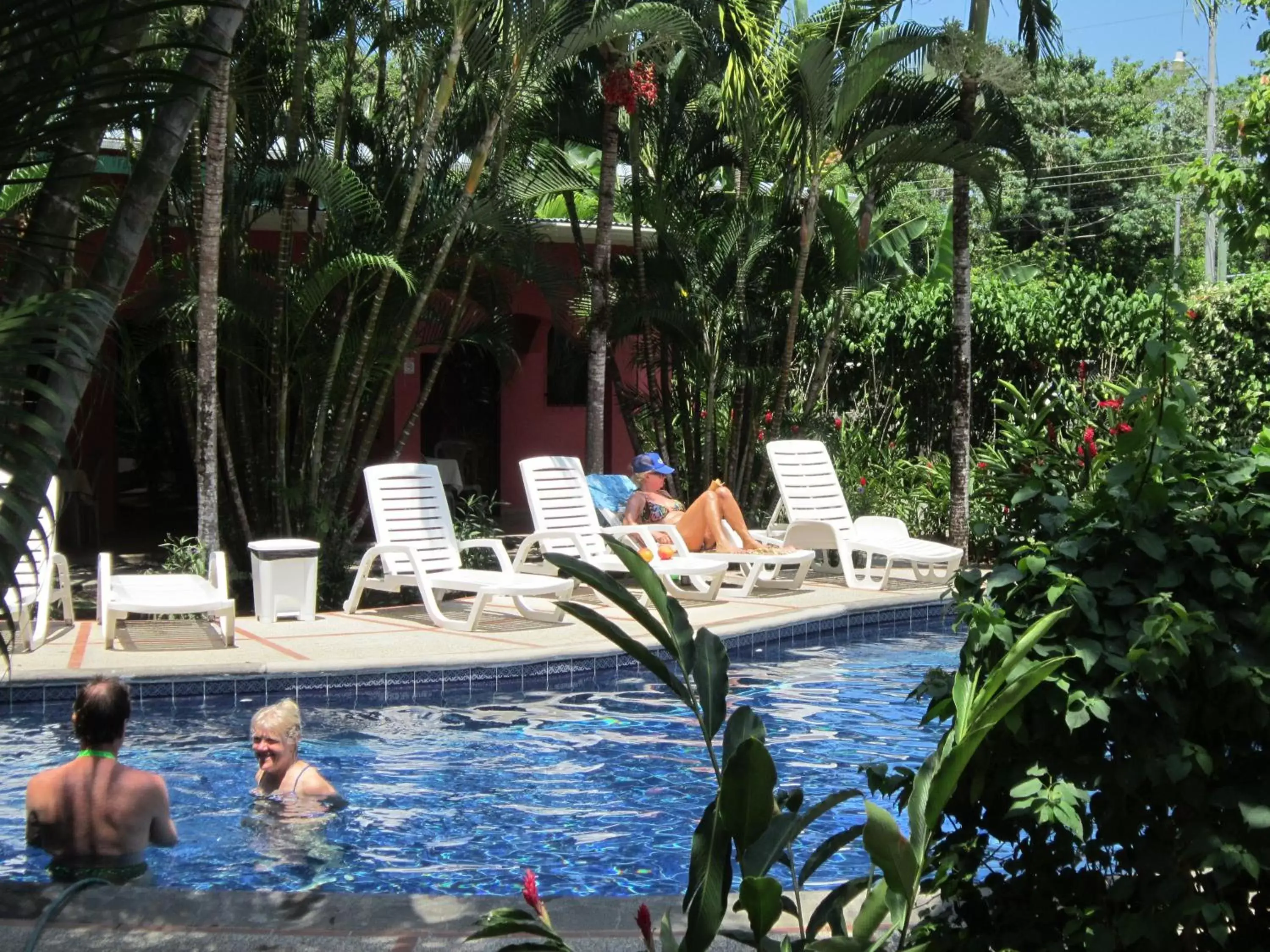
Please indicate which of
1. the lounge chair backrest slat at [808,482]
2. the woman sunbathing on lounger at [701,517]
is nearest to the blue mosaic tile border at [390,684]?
the woman sunbathing on lounger at [701,517]

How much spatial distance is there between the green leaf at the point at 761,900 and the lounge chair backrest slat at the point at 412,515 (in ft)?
26.1

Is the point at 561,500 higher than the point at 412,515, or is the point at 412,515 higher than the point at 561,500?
the point at 561,500

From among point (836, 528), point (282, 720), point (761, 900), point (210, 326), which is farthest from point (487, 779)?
point (836, 528)

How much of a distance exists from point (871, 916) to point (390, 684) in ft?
19.7

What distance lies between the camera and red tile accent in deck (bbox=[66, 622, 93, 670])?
25.4 ft

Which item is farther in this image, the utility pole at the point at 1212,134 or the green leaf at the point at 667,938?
the utility pole at the point at 1212,134

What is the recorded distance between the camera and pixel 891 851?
2.04 metres

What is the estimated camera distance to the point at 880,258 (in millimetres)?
19141

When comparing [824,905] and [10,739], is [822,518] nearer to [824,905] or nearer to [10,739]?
[10,739]

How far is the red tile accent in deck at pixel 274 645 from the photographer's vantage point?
8078mm

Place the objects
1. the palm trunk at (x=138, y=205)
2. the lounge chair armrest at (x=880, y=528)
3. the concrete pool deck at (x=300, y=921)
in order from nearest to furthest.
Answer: the palm trunk at (x=138, y=205) < the concrete pool deck at (x=300, y=921) < the lounge chair armrest at (x=880, y=528)

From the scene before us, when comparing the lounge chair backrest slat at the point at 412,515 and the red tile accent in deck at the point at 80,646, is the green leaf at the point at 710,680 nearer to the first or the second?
the red tile accent in deck at the point at 80,646

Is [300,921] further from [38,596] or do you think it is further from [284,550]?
[284,550]

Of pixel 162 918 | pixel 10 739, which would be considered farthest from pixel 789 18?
pixel 162 918
